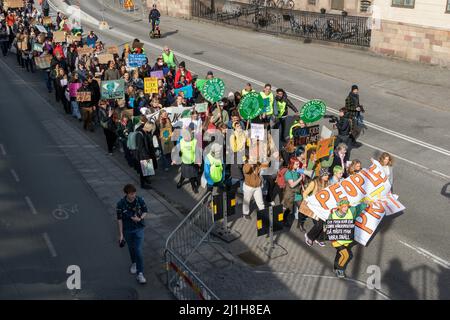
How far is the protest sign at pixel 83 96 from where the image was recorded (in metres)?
18.2

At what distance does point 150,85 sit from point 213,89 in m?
2.48

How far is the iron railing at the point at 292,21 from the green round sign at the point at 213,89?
16430 mm

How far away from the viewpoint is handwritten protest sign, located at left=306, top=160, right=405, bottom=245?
1067 cm

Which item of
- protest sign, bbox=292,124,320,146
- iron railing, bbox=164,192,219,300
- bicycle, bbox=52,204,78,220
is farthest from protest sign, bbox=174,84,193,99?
iron railing, bbox=164,192,219,300

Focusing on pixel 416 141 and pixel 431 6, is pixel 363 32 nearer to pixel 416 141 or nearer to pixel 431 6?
pixel 431 6

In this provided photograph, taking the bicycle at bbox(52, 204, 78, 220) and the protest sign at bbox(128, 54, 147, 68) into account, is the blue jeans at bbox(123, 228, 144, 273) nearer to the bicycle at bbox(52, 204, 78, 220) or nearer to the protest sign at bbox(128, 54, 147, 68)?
the bicycle at bbox(52, 204, 78, 220)

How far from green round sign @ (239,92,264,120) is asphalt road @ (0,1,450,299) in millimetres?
2717

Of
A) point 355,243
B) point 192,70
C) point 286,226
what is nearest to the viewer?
point 355,243

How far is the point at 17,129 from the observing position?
19.0 m

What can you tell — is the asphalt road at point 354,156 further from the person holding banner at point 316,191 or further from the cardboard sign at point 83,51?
the cardboard sign at point 83,51

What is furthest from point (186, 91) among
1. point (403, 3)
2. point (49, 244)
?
point (403, 3)

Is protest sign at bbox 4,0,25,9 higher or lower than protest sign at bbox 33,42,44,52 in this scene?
higher

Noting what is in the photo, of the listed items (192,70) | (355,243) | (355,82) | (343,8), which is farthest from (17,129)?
(343,8)
